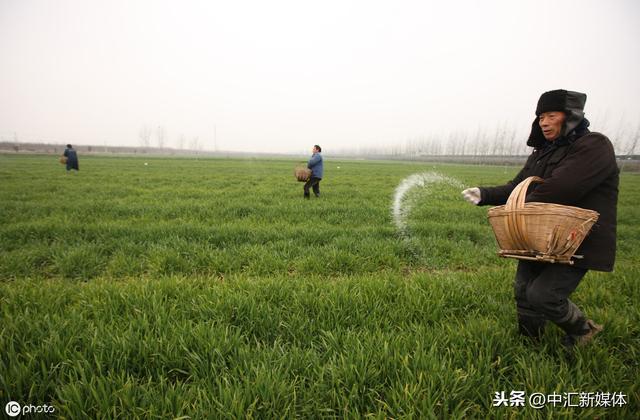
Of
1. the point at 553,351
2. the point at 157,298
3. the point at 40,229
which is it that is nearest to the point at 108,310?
the point at 157,298

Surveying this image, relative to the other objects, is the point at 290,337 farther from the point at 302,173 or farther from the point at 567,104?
A: the point at 302,173

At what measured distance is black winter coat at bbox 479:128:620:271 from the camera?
6.69 ft

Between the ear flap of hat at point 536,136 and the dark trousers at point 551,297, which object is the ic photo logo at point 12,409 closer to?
the dark trousers at point 551,297

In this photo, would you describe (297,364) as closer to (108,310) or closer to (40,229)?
(108,310)

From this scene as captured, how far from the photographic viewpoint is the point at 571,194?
203 cm

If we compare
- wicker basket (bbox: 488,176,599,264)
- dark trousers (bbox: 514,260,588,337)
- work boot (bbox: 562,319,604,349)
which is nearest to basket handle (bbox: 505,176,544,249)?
wicker basket (bbox: 488,176,599,264)

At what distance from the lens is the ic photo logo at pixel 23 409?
1.72 meters

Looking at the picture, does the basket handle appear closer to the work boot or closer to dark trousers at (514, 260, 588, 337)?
dark trousers at (514, 260, 588, 337)

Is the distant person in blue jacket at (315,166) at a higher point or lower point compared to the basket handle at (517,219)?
higher

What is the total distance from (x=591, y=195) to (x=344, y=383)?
95.7 inches

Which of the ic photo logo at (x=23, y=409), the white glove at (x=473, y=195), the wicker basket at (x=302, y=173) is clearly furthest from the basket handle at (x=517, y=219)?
the wicker basket at (x=302, y=173)

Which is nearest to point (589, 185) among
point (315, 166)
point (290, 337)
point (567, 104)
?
point (567, 104)

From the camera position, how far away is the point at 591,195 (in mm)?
2219

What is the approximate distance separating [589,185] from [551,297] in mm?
898
